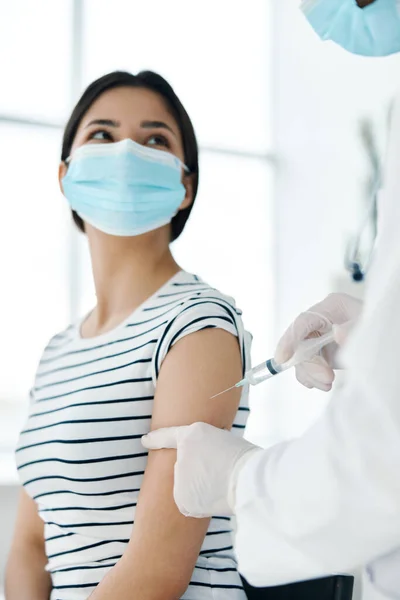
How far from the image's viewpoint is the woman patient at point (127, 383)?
1.10m

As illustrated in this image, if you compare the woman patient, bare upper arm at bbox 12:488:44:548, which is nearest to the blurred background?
bare upper arm at bbox 12:488:44:548

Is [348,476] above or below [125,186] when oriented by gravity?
below

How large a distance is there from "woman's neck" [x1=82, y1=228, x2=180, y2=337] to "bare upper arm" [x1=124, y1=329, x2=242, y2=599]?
275 mm

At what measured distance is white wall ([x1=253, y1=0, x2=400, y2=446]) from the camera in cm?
274

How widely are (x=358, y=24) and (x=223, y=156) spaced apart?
2.17 meters

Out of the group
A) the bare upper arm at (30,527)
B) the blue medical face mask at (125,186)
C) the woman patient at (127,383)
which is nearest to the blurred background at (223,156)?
the bare upper arm at (30,527)

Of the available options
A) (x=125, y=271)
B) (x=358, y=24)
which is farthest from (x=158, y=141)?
(x=358, y=24)

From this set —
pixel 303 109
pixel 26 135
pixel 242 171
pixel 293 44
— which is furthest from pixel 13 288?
pixel 293 44

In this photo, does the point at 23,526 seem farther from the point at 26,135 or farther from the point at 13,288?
the point at 26,135

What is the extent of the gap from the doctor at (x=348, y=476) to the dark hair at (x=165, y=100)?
883 mm

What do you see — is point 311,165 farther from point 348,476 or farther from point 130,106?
point 348,476

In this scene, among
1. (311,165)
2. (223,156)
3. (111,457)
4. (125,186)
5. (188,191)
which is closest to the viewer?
(111,457)

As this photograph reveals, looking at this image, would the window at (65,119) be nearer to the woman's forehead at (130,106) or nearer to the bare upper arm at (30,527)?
the bare upper arm at (30,527)

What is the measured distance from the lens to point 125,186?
1.40 m
